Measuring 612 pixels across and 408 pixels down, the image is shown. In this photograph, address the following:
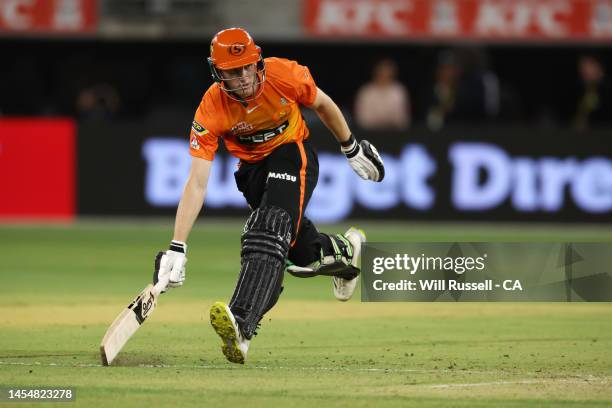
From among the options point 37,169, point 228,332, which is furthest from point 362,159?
point 37,169

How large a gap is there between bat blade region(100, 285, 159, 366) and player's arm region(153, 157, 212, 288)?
13cm

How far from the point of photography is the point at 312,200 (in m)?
17.5

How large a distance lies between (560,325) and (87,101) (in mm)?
10990

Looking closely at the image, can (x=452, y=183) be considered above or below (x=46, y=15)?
below

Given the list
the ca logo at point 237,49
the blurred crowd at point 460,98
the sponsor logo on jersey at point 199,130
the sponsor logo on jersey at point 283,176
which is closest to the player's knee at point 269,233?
the sponsor logo on jersey at point 283,176

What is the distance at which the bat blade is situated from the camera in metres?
7.71

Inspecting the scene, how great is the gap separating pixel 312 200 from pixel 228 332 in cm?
1015

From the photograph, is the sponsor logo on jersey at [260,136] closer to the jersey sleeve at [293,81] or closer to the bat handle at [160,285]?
the jersey sleeve at [293,81]

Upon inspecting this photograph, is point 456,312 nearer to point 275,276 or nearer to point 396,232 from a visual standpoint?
point 275,276

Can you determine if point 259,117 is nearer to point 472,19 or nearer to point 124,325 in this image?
point 124,325

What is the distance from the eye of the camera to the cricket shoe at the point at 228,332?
740 centimetres

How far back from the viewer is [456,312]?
1091 cm

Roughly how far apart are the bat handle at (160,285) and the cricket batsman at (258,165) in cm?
3

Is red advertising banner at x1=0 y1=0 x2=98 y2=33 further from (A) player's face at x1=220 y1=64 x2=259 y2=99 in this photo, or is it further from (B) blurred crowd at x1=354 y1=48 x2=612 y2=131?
(A) player's face at x1=220 y1=64 x2=259 y2=99
